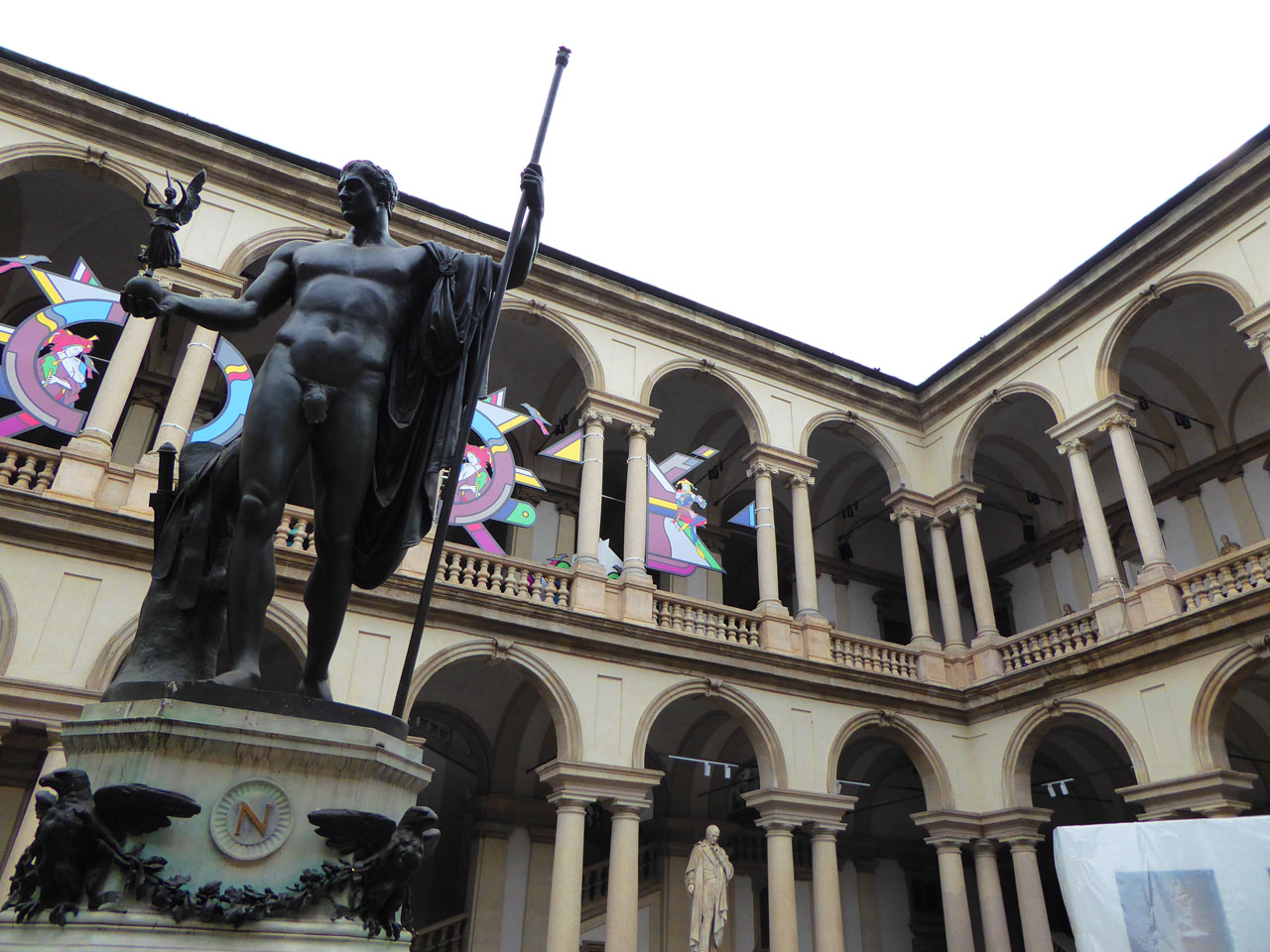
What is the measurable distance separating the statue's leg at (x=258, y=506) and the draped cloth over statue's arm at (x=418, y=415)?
305 mm

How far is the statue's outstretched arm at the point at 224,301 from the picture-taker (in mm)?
2633

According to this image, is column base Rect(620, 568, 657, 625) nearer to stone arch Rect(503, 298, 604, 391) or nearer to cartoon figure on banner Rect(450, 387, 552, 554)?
cartoon figure on banner Rect(450, 387, 552, 554)

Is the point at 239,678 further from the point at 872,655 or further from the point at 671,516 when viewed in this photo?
the point at 872,655

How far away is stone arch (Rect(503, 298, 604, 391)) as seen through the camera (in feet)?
44.4

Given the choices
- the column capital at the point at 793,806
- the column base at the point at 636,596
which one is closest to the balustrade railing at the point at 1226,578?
the column capital at the point at 793,806

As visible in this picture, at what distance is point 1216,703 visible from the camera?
35.5ft

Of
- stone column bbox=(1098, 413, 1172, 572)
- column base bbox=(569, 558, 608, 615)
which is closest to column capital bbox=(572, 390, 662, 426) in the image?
column base bbox=(569, 558, 608, 615)

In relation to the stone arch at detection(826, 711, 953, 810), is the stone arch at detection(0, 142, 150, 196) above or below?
above

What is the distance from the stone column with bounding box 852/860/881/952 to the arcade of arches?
0.07 m

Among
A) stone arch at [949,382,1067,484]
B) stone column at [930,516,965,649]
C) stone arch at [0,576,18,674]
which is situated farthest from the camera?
stone arch at [949,382,1067,484]

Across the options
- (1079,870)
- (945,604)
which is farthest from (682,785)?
(1079,870)

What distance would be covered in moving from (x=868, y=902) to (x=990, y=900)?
14.3ft

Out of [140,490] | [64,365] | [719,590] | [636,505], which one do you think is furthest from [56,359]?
[719,590]

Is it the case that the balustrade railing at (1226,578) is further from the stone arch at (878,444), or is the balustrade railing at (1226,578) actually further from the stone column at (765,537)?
the stone column at (765,537)
